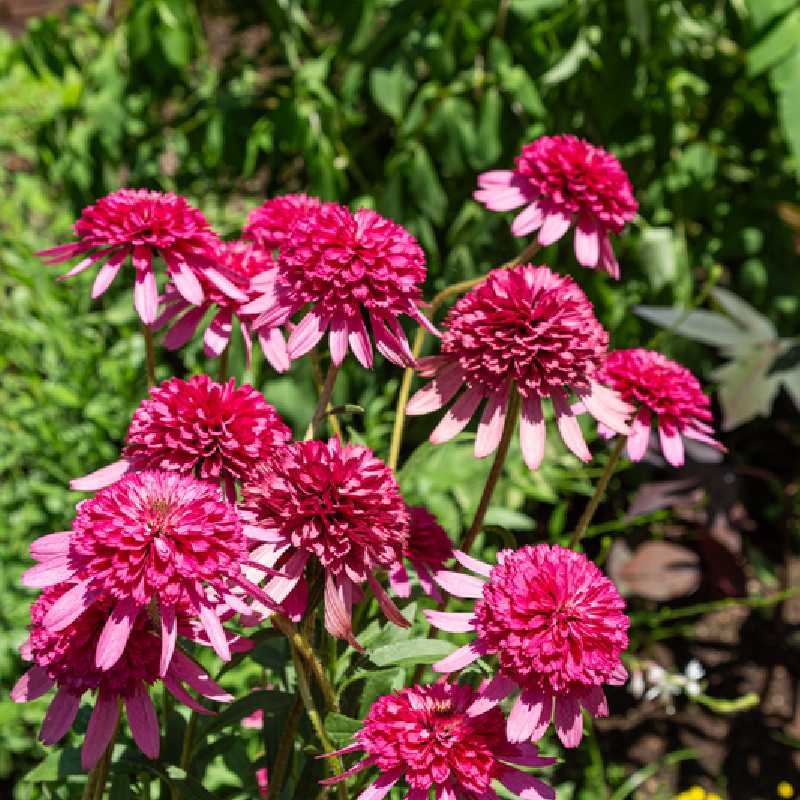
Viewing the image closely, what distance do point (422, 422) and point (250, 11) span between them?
1.08 meters

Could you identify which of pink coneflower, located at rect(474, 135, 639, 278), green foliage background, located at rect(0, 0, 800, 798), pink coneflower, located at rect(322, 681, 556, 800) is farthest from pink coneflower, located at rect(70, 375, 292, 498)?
green foliage background, located at rect(0, 0, 800, 798)

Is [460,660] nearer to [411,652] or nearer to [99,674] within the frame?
[411,652]

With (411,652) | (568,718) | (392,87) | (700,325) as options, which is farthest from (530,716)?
(392,87)

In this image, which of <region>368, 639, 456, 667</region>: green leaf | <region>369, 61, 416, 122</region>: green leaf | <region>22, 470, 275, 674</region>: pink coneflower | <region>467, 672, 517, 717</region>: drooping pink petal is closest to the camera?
<region>22, 470, 275, 674</region>: pink coneflower

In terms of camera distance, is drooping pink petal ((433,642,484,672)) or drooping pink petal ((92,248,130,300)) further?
drooping pink petal ((92,248,130,300))

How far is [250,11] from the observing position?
2234 mm

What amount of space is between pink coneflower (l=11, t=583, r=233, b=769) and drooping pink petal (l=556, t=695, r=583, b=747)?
24cm

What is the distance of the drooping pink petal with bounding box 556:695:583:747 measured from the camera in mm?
685

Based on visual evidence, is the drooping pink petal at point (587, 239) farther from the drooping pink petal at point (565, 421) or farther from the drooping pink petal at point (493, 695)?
the drooping pink petal at point (493, 695)

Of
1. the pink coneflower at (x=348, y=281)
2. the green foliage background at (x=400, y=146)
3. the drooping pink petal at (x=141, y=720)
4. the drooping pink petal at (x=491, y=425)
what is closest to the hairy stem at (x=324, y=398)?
the pink coneflower at (x=348, y=281)

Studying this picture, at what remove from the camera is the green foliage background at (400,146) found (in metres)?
1.80

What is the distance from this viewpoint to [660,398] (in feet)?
2.93

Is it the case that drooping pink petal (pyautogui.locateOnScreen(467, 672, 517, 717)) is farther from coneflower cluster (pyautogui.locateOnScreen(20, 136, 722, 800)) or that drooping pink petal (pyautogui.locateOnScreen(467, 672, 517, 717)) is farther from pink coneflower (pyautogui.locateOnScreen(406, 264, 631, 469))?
pink coneflower (pyautogui.locateOnScreen(406, 264, 631, 469))

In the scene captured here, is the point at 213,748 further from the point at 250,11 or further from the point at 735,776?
the point at 250,11
